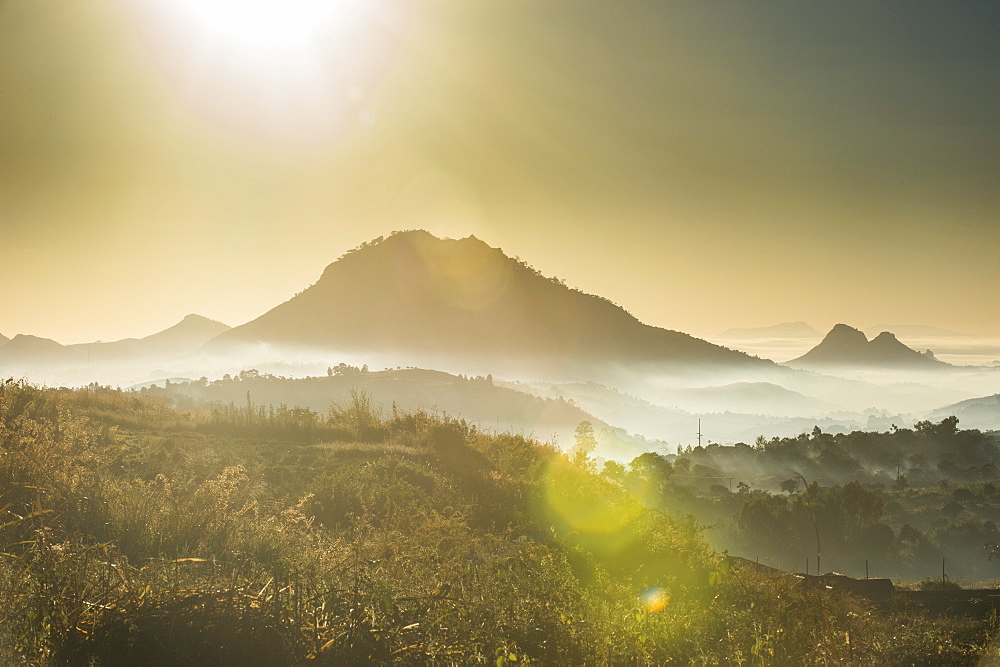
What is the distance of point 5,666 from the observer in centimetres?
349

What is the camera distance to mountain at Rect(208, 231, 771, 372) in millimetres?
103750

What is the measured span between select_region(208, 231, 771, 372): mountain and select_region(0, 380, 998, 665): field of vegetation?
301 ft

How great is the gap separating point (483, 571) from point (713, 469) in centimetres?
9354

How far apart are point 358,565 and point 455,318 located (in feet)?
334

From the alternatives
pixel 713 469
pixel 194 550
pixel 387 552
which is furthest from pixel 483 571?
pixel 713 469

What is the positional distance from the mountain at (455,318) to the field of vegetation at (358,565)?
9183 cm

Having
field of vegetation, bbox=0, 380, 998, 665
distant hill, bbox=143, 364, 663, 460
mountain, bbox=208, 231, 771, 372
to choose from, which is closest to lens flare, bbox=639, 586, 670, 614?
field of vegetation, bbox=0, 380, 998, 665

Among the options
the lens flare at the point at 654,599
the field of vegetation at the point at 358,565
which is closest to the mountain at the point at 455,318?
the field of vegetation at the point at 358,565

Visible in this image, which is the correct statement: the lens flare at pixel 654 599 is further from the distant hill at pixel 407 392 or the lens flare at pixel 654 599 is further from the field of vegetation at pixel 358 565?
the distant hill at pixel 407 392

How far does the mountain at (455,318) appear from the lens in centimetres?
10375

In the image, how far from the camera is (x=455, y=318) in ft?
350

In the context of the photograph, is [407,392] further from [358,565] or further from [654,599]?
[358,565]

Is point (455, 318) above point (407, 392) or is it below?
above

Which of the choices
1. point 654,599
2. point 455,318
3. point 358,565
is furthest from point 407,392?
point 358,565
